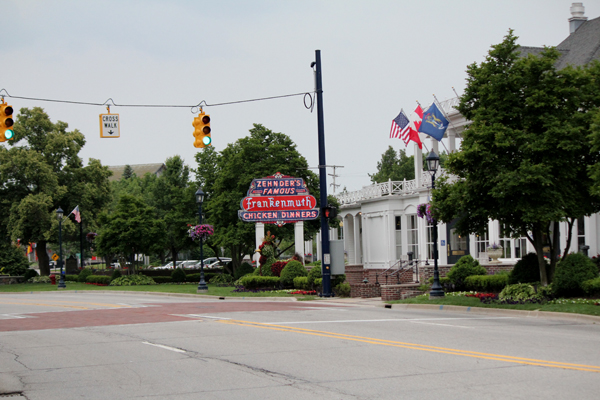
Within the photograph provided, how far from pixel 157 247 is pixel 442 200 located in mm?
33989

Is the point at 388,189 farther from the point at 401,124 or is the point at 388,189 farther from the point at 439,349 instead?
the point at 439,349

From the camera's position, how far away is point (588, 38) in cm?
3003

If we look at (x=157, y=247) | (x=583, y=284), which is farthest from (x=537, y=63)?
(x=157, y=247)

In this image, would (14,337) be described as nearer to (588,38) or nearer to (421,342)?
(421,342)

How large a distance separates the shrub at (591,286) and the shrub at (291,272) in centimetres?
1537

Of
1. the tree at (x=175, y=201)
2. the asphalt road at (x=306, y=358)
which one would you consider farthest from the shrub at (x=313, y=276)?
the tree at (x=175, y=201)

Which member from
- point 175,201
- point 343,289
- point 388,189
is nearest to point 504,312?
point 343,289

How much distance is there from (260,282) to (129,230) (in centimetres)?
2045

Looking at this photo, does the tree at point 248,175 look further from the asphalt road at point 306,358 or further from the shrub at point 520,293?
the asphalt road at point 306,358

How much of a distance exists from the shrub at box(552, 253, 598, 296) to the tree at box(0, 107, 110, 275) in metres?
43.5

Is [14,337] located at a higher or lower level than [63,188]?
lower

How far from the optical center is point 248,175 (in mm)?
43062

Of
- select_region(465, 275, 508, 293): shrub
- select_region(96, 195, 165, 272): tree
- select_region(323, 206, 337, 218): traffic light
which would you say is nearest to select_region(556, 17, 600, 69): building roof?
select_region(465, 275, 508, 293): shrub

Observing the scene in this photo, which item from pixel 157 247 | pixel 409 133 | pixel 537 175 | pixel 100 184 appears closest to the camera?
pixel 537 175
